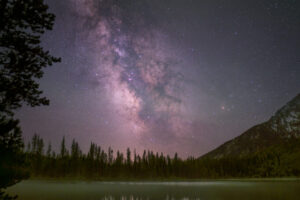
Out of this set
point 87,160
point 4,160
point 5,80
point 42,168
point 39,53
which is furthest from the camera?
point 87,160

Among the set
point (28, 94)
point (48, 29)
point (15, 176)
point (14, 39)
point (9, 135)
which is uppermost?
point (48, 29)

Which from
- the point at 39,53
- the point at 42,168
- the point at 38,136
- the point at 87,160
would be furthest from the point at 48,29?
the point at 38,136

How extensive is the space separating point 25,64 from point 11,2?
2.74 m

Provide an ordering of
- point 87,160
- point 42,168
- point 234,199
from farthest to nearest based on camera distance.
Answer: point 87,160, point 42,168, point 234,199

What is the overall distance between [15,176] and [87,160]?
19186 centimetres

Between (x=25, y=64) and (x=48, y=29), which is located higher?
(x=48, y=29)

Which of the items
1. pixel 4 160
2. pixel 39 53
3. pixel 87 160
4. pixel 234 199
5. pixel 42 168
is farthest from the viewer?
Answer: pixel 87 160

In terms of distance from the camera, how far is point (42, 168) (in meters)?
164

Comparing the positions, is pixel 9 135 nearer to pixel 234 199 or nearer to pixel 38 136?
pixel 234 199

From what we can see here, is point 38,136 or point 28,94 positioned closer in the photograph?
point 28,94

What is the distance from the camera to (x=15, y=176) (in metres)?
10.1

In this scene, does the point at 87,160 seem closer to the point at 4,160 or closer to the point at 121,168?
the point at 121,168

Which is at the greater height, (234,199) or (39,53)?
(39,53)

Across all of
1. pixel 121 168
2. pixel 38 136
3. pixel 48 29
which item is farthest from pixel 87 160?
pixel 48 29
